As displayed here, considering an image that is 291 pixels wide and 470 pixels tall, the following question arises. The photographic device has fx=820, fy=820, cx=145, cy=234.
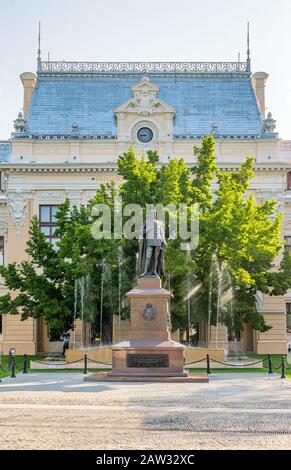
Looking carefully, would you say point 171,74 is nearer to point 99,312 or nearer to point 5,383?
point 99,312

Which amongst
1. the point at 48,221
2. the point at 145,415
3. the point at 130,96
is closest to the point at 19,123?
the point at 48,221

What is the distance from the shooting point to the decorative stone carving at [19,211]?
4966cm

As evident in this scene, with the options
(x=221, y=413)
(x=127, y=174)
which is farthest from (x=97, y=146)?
(x=221, y=413)

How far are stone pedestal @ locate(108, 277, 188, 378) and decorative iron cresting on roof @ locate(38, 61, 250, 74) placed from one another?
3130 centimetres

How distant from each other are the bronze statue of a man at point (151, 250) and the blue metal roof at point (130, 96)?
2431 cm

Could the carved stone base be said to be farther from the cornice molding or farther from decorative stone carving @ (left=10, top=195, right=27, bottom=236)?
decorative stone carving @ (left=10, top=195, right=27, bottom=236)

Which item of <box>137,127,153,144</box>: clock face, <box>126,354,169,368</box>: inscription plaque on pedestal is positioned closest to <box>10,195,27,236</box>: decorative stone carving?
<box>137,127,153,144</box>: clock face

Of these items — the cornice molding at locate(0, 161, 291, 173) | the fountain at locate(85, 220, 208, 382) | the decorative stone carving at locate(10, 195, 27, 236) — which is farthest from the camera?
the decorative stone carving at locate(10, 195, 27, 236)

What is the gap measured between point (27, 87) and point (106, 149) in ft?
28.7

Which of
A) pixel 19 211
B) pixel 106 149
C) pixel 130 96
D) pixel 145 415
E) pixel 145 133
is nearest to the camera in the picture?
pixel 145 415

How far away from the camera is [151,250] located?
26.3 m

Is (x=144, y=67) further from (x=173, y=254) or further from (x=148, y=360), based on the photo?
(x=148, y=360)

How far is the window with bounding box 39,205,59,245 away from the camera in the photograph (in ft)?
164

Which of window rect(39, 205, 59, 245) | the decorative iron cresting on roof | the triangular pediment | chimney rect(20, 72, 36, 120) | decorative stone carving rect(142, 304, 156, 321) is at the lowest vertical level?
decorative stone carving rect(142, 304, 156, 321)
